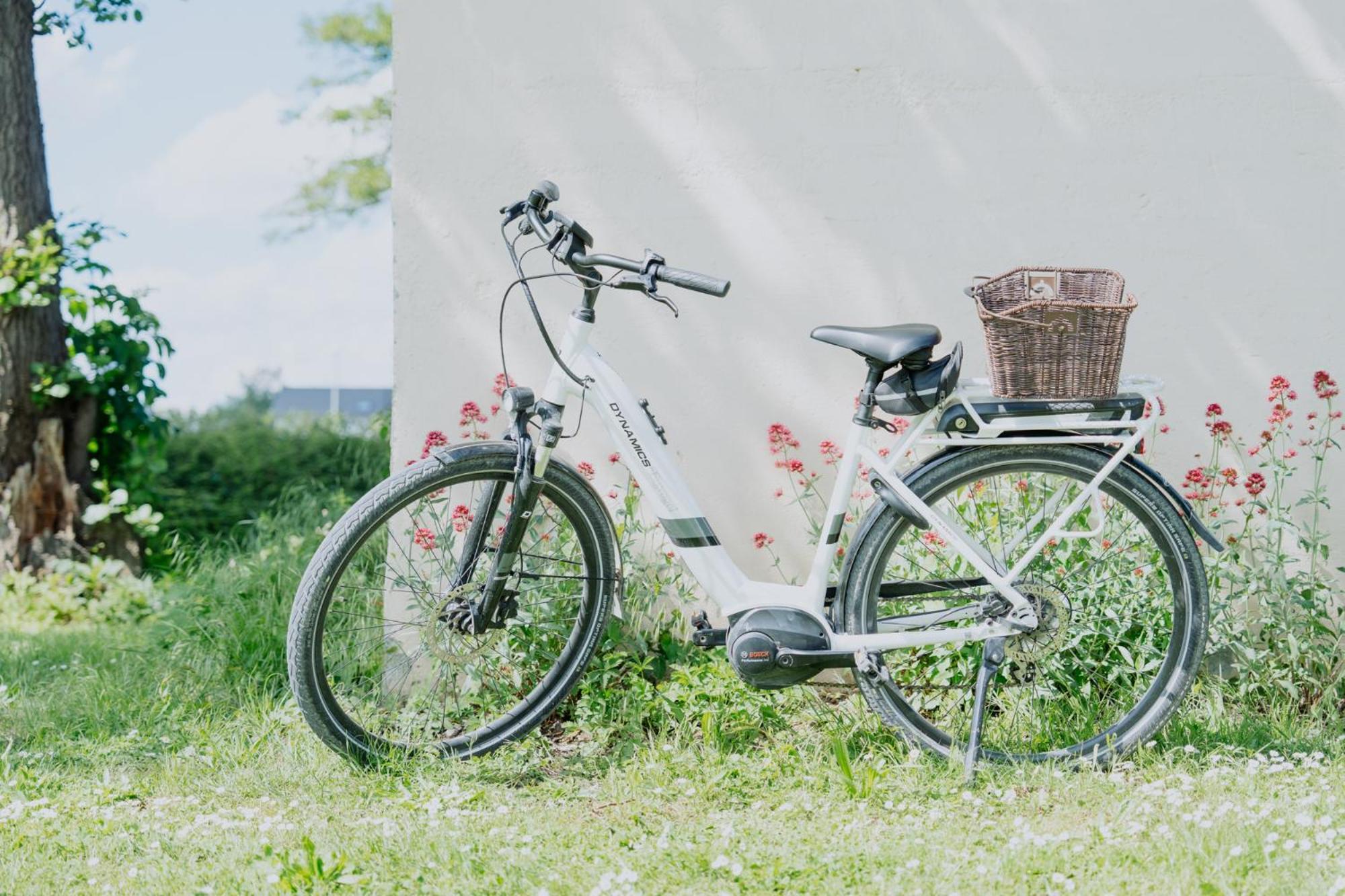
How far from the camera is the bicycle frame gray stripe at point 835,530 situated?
2.95 m

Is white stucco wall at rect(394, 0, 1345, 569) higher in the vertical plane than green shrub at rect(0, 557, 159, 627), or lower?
higher

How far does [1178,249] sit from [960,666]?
143cm

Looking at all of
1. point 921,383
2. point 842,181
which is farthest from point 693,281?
point 842,181

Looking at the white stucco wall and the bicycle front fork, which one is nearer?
the bicycle front fork

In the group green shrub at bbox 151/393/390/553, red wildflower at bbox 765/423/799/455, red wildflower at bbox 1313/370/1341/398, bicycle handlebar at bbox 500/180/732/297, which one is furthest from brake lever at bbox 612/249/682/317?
green shrub at bbox 151/393/390/553

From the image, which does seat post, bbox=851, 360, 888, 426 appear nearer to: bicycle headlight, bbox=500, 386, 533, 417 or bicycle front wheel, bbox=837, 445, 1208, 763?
bicycle front wheel, bbox=837, 445, 1208, 763

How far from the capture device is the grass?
2.34 meters

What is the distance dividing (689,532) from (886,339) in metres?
0.68

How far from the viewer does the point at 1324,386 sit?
3.30m

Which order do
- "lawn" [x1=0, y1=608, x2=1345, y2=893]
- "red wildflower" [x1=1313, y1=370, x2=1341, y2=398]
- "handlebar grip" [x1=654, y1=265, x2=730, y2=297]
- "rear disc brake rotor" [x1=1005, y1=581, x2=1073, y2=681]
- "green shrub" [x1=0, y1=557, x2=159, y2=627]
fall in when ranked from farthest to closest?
"green shrub" [x1=0, y1=557, x2=159, y2=627], "red wildflower" [x1=1313, y1=370, x2=1341, y2=398], "rear disc brake rotor" [x1=1005, y1=581, x2=1073, y2=681], "handlebar grip" [x1=654, y1=265, x2=730, y2=297], "lawn" [x1=0, y1=608, x2=1345, y2=893]

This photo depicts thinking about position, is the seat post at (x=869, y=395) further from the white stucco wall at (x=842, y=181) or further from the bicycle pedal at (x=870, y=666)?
the white stucco wall at (x=842, y=181)

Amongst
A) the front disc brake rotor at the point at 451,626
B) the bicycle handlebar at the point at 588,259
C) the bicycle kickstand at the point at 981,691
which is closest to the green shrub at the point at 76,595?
the front disc brake rotor at the point at 451,626

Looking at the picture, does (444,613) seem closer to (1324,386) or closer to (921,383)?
(921,383)

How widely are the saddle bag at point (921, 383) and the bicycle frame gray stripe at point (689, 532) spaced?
1.81 ft
